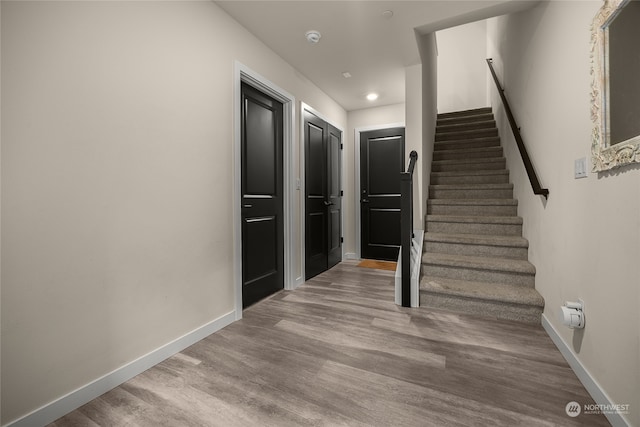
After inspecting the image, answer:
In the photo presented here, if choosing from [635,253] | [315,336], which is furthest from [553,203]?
[315,336]

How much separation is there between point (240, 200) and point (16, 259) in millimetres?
1304

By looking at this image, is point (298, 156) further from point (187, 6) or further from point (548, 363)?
point (548, 363)

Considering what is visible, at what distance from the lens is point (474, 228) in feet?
9.54

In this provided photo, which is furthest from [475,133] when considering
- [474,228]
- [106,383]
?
[106,383]

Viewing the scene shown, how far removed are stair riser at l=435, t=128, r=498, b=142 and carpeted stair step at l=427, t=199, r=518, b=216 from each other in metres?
1.53

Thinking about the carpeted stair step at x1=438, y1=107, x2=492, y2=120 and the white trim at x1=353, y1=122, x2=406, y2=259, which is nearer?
the white trim at x1=353, y1=122, x2=406, y2=259

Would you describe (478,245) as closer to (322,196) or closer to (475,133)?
(322,196)

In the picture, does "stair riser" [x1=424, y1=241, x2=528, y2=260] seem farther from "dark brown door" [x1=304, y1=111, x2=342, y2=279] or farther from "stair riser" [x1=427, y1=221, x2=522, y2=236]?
"dark brown door" [x1=304, y1=111, x2=342, y2=279]

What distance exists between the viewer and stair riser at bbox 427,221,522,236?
2.75 meters

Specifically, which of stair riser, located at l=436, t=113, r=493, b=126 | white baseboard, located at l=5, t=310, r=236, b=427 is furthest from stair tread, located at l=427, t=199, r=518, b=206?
white baseboard, located at l=5, t=310, r=236, b=427

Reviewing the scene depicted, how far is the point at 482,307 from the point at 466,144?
2.70 metres

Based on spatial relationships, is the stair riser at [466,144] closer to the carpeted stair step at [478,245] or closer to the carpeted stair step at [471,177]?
the carpeted stair step at [471,177]

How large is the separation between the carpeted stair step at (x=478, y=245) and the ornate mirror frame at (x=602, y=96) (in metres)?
1.41

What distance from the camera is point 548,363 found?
1570 millimetres
